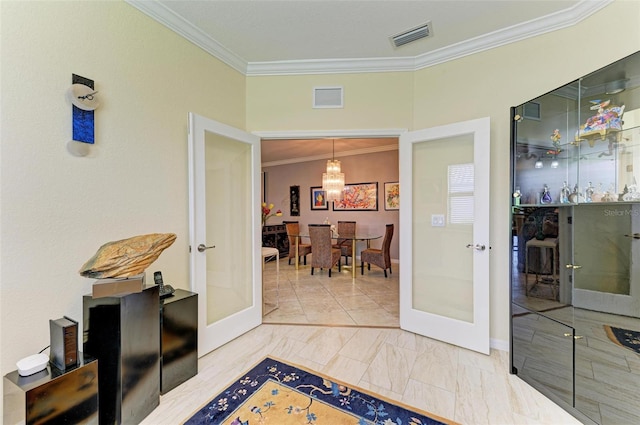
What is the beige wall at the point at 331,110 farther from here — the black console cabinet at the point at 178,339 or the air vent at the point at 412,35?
the black console cabinet at the point at 178,339

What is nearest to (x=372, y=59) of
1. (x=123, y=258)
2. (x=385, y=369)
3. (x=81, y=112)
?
(x=81, y=112)

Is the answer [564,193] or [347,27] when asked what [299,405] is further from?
[347,27]

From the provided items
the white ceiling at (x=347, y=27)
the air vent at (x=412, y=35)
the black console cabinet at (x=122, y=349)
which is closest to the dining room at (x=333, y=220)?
the white ceiling at (x=347, y=27)

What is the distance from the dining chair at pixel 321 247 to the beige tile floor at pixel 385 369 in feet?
5.61

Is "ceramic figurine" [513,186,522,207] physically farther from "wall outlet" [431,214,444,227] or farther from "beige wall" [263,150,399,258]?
"beige wall" [263,150,399,258]

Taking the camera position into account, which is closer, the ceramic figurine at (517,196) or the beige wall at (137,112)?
the beige wall at (137,112)

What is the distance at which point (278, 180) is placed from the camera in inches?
312

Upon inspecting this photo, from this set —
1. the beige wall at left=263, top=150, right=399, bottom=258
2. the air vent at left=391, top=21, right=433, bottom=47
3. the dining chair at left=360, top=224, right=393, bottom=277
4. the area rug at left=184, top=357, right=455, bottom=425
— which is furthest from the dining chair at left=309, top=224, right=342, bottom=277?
the air vent at left=391, top=21, right=433, bottom=47

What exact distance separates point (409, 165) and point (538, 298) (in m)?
1.53

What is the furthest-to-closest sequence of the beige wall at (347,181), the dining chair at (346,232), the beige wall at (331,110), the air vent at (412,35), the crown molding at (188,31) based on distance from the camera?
the beige wall at (347,181) < the dining chair at (346,232) < the beige wall at (331,110) < the air vent at (412,35) < the crown molding at (188,31)

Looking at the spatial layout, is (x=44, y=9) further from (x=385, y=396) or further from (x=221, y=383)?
(x=385, y=396)

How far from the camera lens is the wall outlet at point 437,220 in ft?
8.69

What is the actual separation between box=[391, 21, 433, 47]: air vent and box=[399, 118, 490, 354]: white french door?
829mm

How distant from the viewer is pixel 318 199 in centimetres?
721
